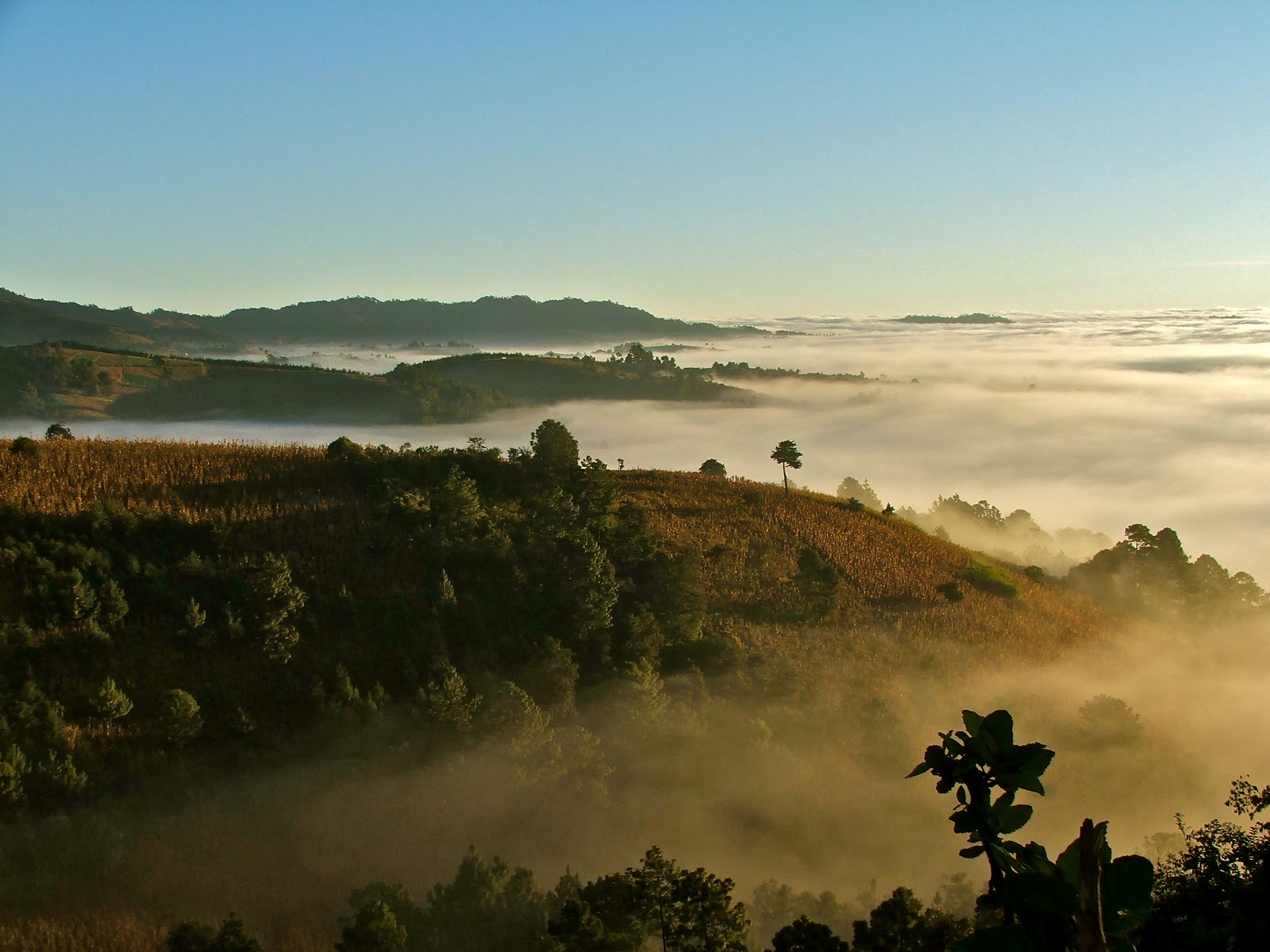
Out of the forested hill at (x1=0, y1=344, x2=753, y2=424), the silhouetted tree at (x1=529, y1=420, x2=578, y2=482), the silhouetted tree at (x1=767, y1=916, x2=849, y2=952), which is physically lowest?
the silhouetted tree at (x1=767, y1=916, x2=849, y2=952)

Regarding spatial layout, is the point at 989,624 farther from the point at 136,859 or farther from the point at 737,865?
the point at 136,859

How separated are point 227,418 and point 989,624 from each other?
17096 centimetres

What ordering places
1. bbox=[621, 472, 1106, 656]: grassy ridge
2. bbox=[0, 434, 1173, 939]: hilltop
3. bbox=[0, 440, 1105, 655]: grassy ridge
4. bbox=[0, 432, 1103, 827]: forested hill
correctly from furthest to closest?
bbox=[621, 472, 1106, 656]: grassy ridge < bbox=[0, 440, 1105, 655]: grassy ridge < bbox=[0, 432, 1103, 827]: forested hill < bbox=[0, 434, 1173, 939]: hilltop

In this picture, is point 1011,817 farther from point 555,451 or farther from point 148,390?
point 148,390

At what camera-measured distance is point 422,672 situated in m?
38.7

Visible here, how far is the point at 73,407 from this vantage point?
6673 inches

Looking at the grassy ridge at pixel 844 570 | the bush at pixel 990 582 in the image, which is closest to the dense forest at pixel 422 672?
the grassy ridge at pixel 844 570

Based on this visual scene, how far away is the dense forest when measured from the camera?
2366cm

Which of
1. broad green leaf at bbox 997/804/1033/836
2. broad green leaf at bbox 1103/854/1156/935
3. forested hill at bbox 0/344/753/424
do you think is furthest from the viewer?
forested hill at bbox 0/344/753/424

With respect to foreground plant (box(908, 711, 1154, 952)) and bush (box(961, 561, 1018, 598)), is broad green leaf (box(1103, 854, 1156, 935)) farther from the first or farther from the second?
bush (box(961, 561, 1018, 598))

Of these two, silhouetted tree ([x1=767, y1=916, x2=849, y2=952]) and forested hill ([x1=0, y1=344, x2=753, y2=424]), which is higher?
forested hill ([x1=0, y1=344, x2=753, y2=424])

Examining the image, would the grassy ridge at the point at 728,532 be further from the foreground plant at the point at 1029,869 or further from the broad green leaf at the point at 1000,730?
the broad green leaf at the point at 1000,730

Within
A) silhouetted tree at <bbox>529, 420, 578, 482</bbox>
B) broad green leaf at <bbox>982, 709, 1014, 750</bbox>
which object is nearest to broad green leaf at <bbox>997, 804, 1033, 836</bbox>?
broad green leaf at <bbox>982, 709, 1014, 750</bbox>

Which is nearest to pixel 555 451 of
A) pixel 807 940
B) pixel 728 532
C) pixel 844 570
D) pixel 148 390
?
pixel 728 532
